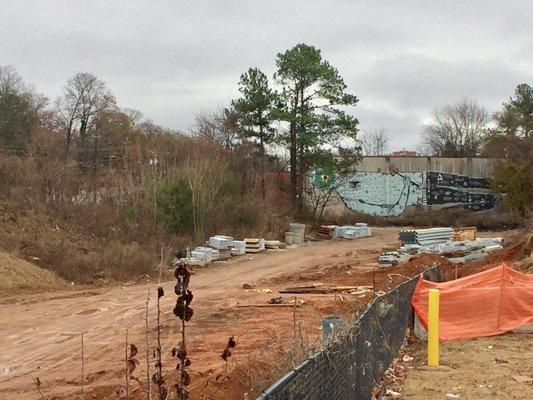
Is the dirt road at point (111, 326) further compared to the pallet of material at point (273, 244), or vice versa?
the pallet of material at point (273, 244)

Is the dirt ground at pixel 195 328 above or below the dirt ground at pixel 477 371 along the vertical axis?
below

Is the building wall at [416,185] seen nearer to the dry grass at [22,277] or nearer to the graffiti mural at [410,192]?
the graffiti mural at [410,192]

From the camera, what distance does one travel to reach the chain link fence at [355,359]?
428 centimetres

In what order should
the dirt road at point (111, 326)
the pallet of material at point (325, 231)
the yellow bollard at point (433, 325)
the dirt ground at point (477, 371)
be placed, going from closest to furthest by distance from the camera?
the dirt ground at point (477, 371) → the yellow bollard at point (433, 325) → the dirt road at point (111, 326) → the pallet of material at point (325, 231)

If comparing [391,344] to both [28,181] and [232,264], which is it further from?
[28,181]

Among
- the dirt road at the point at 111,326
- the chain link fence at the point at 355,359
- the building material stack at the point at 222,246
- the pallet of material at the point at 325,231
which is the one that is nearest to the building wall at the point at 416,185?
the pallet of material at the point at 325,231

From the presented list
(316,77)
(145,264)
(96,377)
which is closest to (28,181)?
(145,264)

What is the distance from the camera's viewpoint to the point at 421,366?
9617 mm

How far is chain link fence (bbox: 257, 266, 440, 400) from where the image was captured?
4.28 m

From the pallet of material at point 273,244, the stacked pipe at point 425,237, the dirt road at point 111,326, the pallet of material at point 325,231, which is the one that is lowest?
the dirt road at point 111,326

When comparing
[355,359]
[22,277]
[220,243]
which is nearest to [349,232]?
[220,243]

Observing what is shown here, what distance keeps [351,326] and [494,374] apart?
12.1ft

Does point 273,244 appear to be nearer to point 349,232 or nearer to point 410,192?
point 349,232

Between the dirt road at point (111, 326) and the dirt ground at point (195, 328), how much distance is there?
0.02 metres
